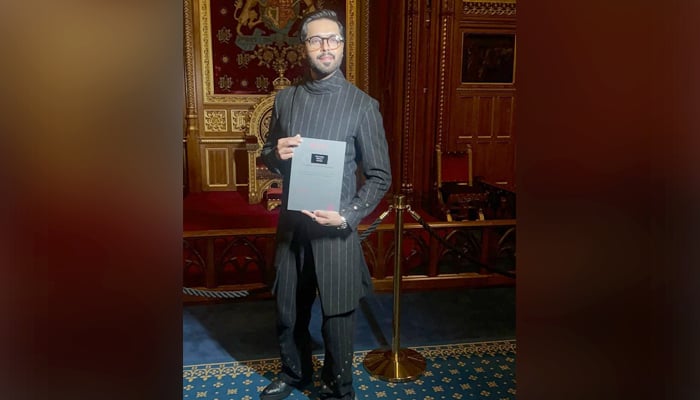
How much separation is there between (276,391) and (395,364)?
76cm

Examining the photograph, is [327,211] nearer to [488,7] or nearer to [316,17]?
[316,17]

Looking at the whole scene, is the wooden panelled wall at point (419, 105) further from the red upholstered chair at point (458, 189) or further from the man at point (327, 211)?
the man at point (327, 211)

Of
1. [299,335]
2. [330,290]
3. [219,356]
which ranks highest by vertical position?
[330,290]

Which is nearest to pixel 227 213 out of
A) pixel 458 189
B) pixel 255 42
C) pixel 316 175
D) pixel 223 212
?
pixel 223 212

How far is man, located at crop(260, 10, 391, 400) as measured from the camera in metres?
2.23

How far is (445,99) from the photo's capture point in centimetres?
668

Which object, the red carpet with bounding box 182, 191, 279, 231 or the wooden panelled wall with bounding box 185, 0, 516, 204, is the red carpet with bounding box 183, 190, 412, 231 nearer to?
the red carpet with bounding box 182, 191, 279, 231

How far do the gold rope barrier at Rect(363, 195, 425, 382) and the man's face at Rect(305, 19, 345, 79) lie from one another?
992 mm

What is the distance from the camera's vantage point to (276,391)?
2656 mm
